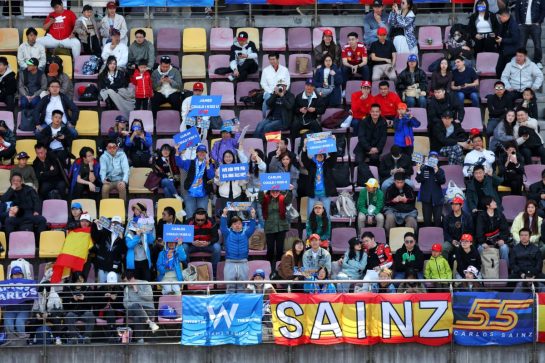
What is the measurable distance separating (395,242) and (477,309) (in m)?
2.82

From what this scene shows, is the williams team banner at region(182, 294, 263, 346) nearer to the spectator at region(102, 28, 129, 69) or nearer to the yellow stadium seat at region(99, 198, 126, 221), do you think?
the yellow stadium seat at region(99, 198, 126, 221)

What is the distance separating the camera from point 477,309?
32594mm

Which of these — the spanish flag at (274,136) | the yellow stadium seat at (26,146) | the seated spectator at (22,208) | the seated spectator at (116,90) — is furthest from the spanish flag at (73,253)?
the seated spectator at (116,90)

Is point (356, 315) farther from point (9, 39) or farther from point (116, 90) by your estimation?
point (9, 39)

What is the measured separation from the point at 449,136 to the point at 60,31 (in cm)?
803

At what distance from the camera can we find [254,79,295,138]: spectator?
122ft

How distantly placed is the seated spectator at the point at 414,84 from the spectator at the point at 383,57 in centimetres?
61

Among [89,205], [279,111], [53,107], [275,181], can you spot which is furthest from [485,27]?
[89,205]

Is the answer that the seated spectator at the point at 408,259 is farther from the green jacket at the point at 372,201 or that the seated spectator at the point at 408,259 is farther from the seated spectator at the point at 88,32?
the seated spectator at the point at 88,32

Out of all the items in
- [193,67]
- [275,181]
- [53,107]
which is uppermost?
[193,67]

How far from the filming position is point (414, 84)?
38031 millimetres

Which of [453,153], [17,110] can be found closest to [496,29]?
[453,153]

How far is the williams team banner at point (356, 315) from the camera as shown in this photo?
1275 inches

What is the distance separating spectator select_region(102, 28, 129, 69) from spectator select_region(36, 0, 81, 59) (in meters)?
0.67
